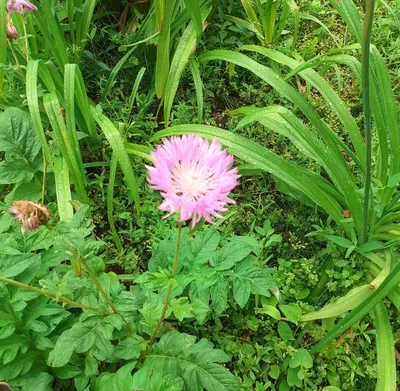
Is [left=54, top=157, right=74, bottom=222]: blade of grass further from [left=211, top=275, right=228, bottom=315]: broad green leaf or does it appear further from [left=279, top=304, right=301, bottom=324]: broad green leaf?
[left=279, top=304, right=301, bottom=324]: broad green leaf

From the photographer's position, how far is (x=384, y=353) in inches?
54.6

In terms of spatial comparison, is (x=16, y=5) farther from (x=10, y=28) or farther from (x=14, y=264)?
(x=14, y=264)

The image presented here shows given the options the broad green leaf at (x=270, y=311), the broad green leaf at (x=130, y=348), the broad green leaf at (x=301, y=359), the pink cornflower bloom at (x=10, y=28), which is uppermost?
the pink cornflower bloom at (x=10, y=28)

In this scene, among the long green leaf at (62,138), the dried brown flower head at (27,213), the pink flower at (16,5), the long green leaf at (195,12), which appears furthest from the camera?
the long green leaf at (195,12)

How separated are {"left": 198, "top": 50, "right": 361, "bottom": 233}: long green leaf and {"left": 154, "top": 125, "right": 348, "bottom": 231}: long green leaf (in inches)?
2.8

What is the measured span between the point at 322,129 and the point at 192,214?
925mm

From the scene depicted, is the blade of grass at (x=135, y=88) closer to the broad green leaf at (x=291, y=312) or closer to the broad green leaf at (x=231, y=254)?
the broad green leaf at (x=231, y=254)

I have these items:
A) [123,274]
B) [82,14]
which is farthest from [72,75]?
[123,274]

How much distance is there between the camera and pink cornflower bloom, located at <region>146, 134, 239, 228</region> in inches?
29.8

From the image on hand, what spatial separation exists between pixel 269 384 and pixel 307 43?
1603 mm

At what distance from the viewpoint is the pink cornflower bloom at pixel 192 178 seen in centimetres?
76

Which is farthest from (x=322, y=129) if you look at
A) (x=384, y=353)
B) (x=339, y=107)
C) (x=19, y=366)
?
(x=19, y=366)

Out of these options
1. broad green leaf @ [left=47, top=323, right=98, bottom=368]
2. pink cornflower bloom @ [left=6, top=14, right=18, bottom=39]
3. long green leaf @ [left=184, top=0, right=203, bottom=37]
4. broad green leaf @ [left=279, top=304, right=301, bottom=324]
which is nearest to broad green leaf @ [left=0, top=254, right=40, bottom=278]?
broad green leaf @ [left=47, top=323, right=98, bottom=368]

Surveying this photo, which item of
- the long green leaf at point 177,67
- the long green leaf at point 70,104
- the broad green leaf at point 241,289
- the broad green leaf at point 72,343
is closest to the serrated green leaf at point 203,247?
the broad green leaf at point 241,289
